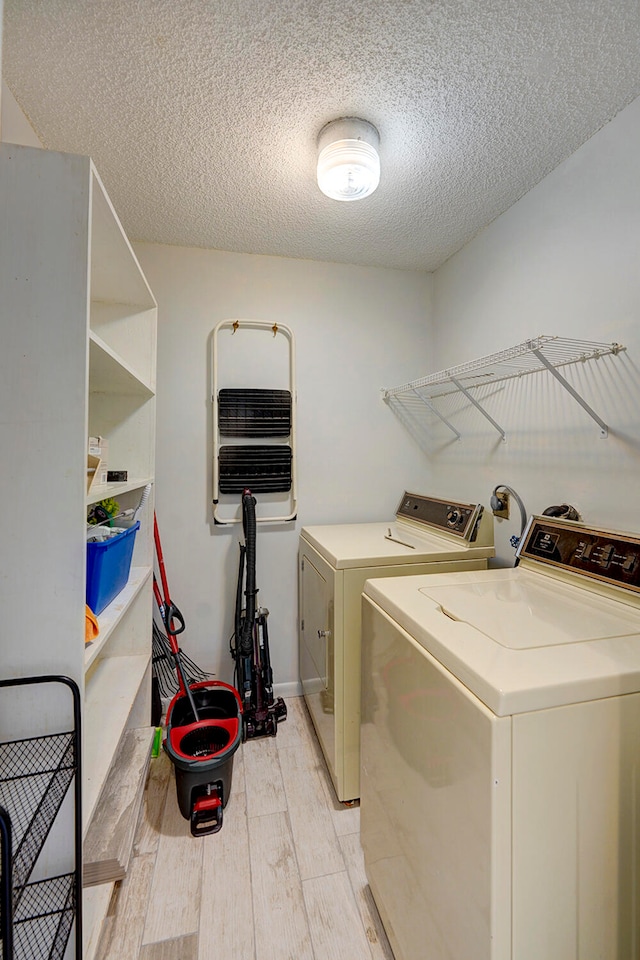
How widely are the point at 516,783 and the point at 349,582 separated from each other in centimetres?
96

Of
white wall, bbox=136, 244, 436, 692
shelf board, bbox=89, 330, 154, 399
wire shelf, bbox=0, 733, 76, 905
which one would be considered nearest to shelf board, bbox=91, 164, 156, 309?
shelf board, bbox=89, 330, 154, 399

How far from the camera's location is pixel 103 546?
47.9 inches

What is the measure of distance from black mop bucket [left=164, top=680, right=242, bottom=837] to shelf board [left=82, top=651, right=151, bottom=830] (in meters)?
0.28

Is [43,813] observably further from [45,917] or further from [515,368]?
[515,368]

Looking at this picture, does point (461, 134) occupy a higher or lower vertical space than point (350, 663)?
higher

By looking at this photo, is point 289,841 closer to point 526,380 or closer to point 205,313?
point 526,380

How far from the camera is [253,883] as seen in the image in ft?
4.43

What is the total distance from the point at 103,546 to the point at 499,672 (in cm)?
110

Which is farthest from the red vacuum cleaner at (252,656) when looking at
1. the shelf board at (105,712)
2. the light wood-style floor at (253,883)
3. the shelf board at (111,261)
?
the shelf board at (111,261)

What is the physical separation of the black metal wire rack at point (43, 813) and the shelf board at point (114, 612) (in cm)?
17

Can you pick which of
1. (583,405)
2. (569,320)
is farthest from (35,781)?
(569,320)

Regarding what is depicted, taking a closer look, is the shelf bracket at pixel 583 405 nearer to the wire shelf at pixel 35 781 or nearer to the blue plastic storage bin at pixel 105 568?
the blue plastic storage bin at pixel 105 568

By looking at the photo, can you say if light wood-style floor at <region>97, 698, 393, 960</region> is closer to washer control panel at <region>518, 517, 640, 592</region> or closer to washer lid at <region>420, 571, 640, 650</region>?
washer lid at <region>420, 571, 640, 650</region>

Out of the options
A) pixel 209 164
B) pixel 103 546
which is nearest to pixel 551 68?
pixel 209 164
